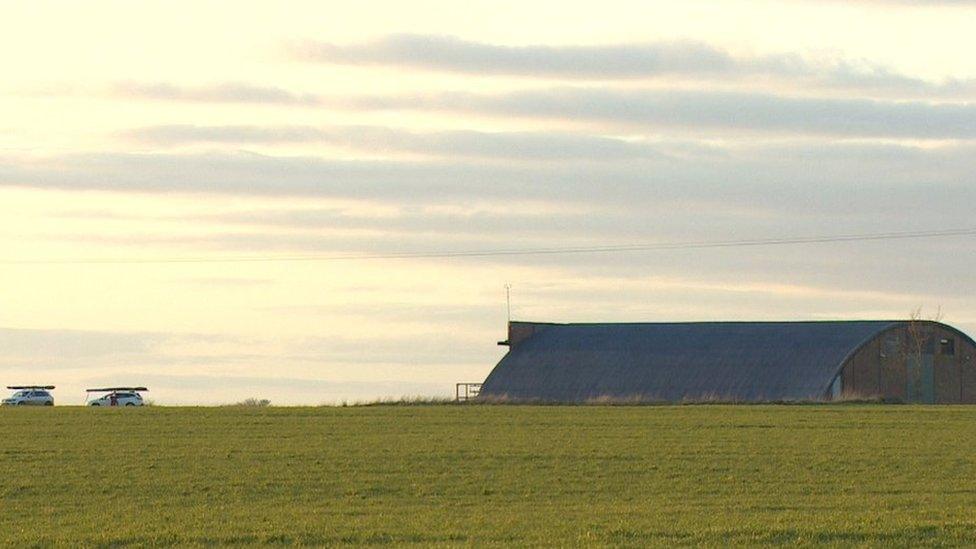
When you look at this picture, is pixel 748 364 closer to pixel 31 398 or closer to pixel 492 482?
pixel 31 398

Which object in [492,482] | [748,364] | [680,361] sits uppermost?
[680,361]

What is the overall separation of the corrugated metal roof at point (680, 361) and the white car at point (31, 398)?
1170 inches

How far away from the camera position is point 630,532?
88.7 ft

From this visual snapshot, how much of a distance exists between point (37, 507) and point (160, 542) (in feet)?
24.7

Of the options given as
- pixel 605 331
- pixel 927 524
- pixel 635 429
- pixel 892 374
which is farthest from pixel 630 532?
pixel 605 331

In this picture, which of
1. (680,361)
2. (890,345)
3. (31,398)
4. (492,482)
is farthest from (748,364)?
(492,482)

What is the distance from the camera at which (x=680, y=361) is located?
105m

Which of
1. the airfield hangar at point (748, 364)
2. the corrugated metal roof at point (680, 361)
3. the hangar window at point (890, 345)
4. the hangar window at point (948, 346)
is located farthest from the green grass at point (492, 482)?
the hangar window at point (948, 346)

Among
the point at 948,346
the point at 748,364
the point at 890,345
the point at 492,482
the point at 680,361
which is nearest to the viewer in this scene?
the point at 492,482

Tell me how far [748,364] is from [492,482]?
215 feet

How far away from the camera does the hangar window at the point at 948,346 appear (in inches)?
4099

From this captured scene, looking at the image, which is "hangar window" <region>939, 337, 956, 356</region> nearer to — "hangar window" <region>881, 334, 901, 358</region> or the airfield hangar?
the airfield hangar

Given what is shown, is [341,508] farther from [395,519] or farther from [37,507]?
[37,507]

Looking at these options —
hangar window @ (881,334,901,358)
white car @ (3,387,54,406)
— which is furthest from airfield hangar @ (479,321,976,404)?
white car @ (3,387,54,406)
